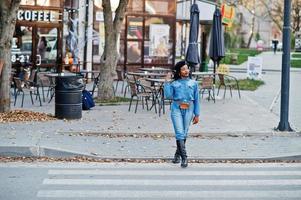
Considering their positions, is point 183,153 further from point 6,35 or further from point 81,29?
point 81,29

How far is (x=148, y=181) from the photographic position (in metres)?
8.93

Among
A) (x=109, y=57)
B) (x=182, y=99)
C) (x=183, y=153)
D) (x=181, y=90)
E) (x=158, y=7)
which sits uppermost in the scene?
(x=158, y=7)

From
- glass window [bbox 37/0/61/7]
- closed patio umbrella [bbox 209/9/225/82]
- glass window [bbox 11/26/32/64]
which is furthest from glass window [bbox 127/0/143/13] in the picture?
closed patio umbrella [bbox 209/9/225/82]

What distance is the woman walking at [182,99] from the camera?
392 inches

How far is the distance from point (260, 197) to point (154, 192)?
1.36m

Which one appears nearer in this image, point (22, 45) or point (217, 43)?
point (217, 43)

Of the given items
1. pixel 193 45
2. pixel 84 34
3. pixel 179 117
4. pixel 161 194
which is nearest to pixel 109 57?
pixel 193 45

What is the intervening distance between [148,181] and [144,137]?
3.77m

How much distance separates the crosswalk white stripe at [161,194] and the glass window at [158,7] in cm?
1948

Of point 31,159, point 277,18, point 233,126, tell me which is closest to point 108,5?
point 233,126

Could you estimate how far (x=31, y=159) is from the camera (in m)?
10.6

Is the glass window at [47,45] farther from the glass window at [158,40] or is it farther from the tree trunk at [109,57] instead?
the tree trunk at [109,57]

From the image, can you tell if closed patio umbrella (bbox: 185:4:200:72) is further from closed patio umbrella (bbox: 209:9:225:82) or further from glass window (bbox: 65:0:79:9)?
glass window (bbox: 65:0:79:9)

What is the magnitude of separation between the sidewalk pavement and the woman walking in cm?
87
